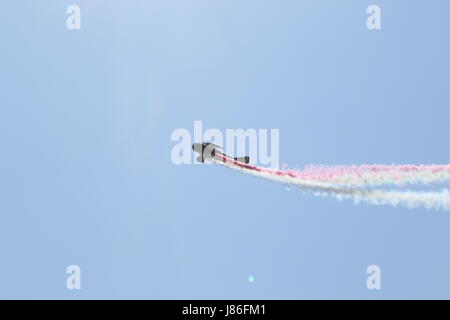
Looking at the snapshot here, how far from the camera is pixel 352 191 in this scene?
59125mm

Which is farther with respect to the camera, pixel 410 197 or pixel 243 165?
pixel 243 165

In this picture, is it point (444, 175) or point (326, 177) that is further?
point (326, 177)

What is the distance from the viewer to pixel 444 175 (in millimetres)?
56469
